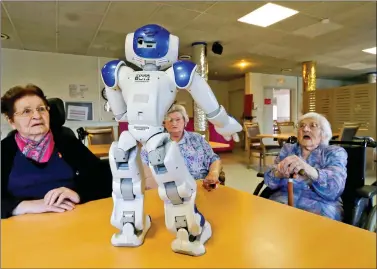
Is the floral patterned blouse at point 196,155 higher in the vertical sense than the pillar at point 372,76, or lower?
lower

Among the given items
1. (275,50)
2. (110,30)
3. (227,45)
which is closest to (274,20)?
(227,45)

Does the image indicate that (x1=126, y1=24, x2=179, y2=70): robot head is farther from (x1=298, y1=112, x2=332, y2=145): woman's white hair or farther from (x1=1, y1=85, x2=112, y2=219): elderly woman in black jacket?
(x1=298, y1=112, x2=332, y2=145): woman's white hair

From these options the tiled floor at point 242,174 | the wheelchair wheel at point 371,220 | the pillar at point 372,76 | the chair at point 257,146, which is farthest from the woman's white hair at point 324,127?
the pillar at point 372,76

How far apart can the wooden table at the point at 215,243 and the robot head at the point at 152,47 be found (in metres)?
0.47

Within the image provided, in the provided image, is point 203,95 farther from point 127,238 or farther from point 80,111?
point 80,111

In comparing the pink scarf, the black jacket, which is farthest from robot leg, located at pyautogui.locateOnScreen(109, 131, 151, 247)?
the pink scarf

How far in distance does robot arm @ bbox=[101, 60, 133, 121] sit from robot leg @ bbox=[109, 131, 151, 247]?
82 millimetres

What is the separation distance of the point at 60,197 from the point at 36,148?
28 centimetres

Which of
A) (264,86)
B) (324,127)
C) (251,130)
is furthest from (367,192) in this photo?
(264,86)

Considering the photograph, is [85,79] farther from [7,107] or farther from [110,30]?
[7,107]

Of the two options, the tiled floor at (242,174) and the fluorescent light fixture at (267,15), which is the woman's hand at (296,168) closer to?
the tiled floor at (242,174)

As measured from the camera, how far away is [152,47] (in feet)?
2.19

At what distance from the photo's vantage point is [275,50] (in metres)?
4.53

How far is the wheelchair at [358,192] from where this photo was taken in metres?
1.18
